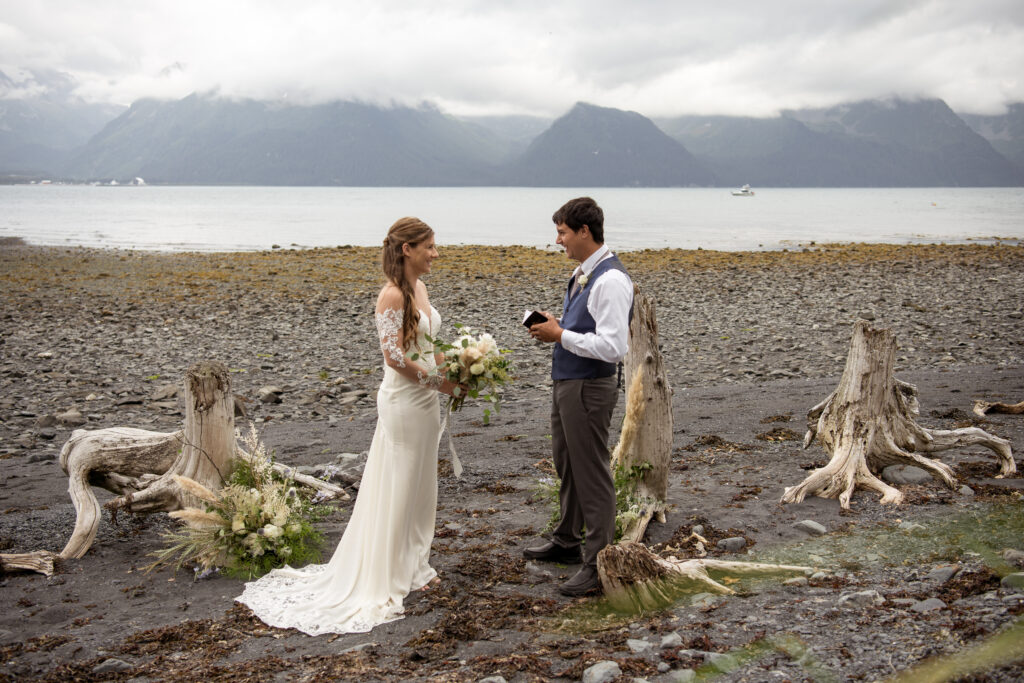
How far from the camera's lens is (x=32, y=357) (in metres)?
17.5

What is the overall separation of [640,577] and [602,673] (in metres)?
1.21

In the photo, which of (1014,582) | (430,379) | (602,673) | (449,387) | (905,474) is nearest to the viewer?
(602,673)

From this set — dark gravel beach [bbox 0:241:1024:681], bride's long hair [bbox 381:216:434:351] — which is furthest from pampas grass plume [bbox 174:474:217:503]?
bride's long hair [bbox 381:216:434:351]

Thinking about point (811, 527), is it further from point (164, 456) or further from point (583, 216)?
point (164, 456)

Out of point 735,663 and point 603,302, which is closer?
point 735,663

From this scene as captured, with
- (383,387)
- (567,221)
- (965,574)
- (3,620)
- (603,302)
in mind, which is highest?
(567,221)

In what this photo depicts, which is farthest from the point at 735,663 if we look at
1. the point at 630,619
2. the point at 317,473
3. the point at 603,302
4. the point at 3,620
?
the point at 317,473

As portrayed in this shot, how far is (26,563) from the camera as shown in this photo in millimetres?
6969

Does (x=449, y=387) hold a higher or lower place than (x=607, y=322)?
lower

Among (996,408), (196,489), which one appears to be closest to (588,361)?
(196,489)

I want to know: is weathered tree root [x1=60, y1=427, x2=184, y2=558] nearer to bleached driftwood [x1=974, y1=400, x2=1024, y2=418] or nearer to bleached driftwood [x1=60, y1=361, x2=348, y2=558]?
bleached driftwood [x1=60, y1=361, x2=348, y2=558]

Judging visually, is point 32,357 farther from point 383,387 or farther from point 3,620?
point 383,387

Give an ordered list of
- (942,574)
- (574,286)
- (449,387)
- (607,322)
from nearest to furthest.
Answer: (607,322) → (942,574) → (574,286) → (449,387)

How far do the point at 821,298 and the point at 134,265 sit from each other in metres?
27.8
